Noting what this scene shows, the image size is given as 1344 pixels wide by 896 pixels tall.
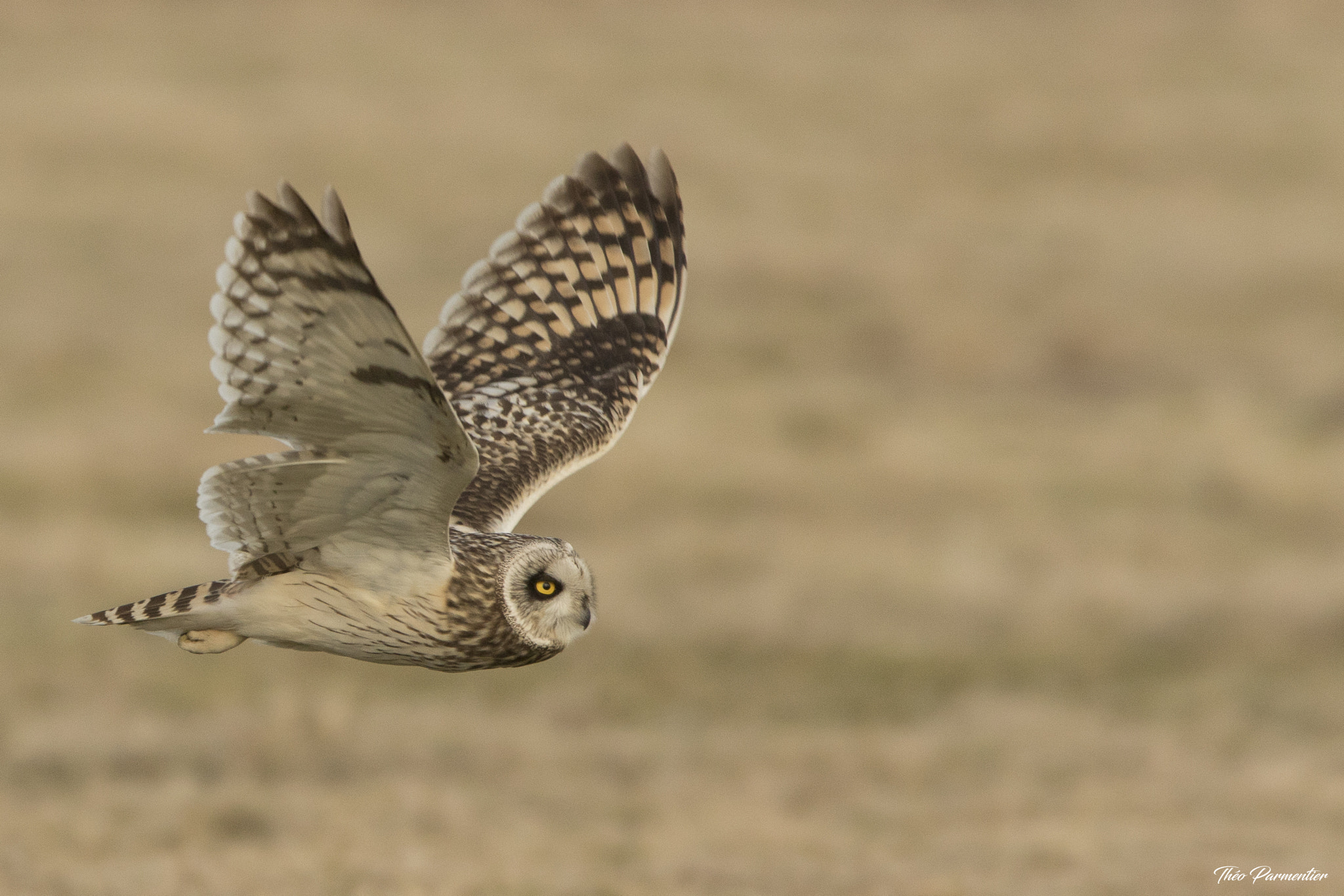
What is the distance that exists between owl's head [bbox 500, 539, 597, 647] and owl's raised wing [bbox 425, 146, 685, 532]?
1237 mm

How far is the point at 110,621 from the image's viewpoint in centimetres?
506

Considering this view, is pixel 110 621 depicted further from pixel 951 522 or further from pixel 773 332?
pixel 773 332

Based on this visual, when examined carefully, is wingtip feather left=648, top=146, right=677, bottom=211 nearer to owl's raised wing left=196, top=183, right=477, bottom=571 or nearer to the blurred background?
owl's raised wing left=196, top=183, right=477, bottom=571

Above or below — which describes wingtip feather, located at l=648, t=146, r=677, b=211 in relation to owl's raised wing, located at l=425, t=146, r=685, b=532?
above

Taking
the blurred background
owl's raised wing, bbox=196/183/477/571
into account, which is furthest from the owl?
the blurred background

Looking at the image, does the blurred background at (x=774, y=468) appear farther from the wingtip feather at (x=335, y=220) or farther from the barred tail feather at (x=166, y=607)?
the wingtip feather at (x=335, y=220)

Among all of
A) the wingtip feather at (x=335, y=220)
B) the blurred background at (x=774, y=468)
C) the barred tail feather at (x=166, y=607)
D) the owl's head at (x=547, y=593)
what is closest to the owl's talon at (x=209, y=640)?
the barred tail feather at (x=166, y=607)

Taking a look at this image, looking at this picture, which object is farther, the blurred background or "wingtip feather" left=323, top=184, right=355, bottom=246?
the blurred background

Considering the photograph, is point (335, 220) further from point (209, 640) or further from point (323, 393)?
point (209, 640)

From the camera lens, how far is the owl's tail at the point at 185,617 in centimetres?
505

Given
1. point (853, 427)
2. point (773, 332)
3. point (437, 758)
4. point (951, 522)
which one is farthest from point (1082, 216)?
point (437, 758)

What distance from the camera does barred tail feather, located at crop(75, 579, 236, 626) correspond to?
5.05 m

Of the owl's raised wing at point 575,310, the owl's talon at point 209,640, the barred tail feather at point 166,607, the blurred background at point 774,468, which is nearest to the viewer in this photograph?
the barred tail feather at point 166,607

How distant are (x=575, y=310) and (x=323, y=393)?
94.8 inches
